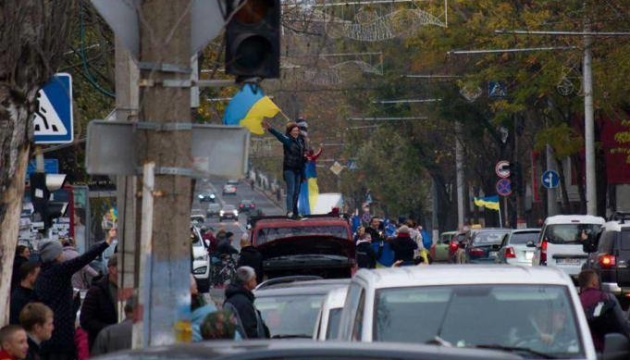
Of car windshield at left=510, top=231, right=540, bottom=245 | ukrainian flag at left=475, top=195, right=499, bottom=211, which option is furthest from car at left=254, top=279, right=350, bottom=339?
ukrainian flag at left=475, top=195, right=499, bottom=211

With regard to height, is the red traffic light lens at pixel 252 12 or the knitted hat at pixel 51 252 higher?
the red traffic light lens at pixel 252 12

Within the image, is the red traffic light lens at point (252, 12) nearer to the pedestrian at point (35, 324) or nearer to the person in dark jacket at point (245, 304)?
the pedestrian at point (35, 324)

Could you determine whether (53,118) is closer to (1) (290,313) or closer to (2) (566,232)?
(1) (290,313)

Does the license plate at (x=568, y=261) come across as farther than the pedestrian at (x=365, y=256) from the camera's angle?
Yes

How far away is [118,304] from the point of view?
44.7 feet

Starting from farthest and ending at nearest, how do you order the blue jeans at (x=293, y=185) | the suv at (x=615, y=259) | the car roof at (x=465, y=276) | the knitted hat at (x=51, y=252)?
the blue jeans at (x=293, y=185), the suv at (x=615, y=259), the knitted hat at (x=51, y=252), the car roof at (x=465, y=276)

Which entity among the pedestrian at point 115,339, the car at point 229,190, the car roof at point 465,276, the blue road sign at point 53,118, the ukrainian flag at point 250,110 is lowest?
the pedestrian at point 115,339

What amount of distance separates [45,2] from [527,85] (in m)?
36.1

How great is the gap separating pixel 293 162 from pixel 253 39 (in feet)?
63.0

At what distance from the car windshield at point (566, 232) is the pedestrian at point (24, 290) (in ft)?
76.0

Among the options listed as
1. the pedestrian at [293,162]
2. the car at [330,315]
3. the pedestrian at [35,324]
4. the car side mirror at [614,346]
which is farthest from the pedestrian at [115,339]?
the pedestrian at [293,162]

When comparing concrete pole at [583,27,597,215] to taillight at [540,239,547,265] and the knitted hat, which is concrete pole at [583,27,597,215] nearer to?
taillight at [540,239,547,265]

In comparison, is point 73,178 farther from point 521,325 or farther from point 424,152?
point 521,325

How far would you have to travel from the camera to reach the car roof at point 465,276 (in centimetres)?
1046
